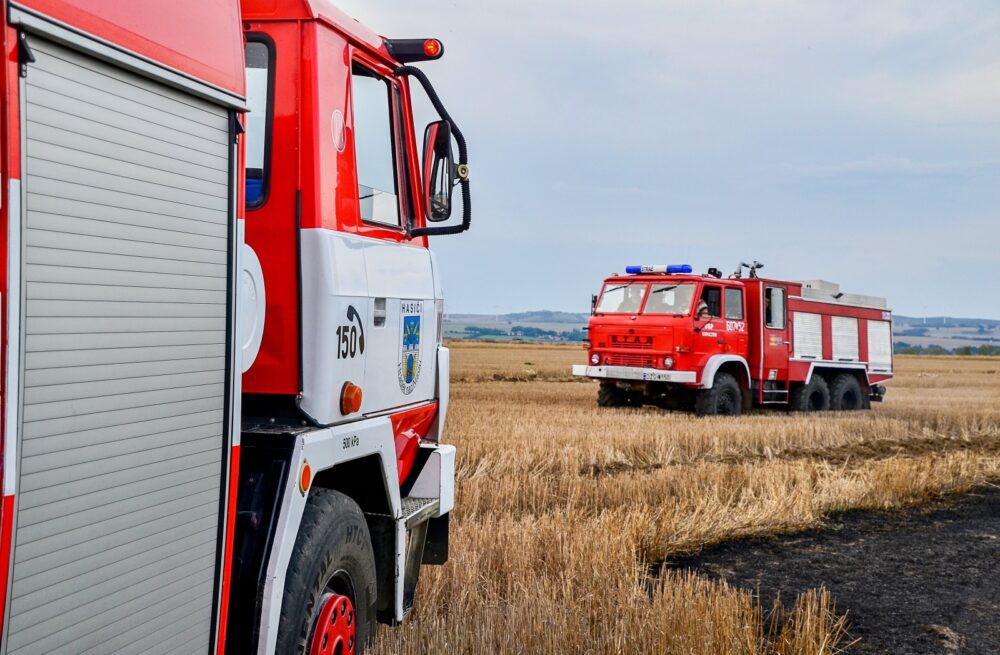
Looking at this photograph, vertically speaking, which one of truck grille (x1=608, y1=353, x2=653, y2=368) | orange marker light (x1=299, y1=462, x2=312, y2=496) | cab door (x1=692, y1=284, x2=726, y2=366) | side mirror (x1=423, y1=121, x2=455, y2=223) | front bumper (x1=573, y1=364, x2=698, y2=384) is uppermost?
side mirror (x1=423, y1=121, x2=455, y2=223)

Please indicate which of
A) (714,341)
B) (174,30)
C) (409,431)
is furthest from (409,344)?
(714,341)

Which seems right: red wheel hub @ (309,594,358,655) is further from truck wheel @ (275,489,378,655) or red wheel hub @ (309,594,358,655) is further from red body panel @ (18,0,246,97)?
red body panel @ (18,0,246,97)

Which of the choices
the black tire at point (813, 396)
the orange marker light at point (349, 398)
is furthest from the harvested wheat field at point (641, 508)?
the black tire at point (813, 396)

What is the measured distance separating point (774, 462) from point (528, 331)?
146228 mm

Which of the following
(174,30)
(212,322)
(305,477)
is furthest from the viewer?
(305,477)

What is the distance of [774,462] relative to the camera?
10.9 metres

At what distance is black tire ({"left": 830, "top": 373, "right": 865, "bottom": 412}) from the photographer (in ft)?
66.6

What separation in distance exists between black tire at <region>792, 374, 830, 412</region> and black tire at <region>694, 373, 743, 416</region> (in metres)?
1.87

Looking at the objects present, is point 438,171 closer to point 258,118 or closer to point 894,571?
point 258,118

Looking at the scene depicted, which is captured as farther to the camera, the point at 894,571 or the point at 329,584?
the point at 894,571

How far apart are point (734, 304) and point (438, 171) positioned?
13.8m

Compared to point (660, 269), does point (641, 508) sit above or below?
below

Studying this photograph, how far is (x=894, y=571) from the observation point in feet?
22.3

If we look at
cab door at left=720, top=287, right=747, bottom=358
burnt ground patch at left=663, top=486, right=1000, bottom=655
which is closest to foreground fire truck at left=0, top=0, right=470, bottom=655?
burnt ground patch at left=663, top=486, right=1000, bottom=655
